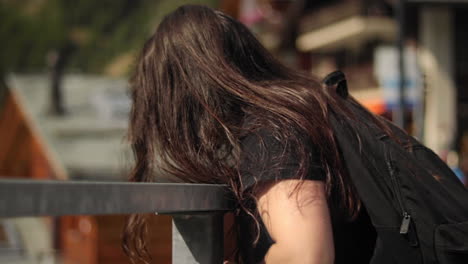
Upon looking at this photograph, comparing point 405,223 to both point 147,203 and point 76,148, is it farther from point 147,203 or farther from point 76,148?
point 76,148

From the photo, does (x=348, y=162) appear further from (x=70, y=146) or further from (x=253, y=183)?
(x=70, y=146)

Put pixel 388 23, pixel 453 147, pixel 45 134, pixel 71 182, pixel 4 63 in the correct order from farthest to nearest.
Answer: pixel 4 63 < pixel 388 23 < pixel 453 147 < pixel 45 134 < pixel 71 182

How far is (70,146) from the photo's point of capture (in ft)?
42.8

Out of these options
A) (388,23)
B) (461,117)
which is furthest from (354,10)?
(461,117)

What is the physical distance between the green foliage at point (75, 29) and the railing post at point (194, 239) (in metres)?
56.1

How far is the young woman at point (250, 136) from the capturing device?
1602 mm

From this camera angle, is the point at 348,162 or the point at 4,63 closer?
the point at 348,162

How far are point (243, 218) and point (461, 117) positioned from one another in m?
20.3

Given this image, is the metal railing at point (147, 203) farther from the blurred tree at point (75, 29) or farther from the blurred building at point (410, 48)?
the blurred tree at point (75, 29)

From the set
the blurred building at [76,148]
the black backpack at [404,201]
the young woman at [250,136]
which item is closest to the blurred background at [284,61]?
the blurred building at [76,148]

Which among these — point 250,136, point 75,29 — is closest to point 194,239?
point 250,136

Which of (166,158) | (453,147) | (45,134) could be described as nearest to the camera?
(166,158)

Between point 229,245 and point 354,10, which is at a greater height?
point 354,10

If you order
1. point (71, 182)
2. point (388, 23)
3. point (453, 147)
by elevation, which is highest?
point (388, 23)
